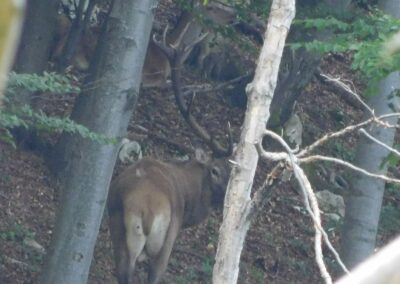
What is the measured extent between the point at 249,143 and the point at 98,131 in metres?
5.00

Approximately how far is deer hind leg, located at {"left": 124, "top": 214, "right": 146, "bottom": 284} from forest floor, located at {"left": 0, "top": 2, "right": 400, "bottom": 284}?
2.63 ft

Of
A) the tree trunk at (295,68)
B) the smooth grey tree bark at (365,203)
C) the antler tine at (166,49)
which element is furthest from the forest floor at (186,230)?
the antler tine at (166,49)

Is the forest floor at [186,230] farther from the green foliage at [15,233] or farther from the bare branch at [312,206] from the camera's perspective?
the bare branch at [312,206]

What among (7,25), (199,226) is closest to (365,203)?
(199,226)

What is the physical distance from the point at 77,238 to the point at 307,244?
481 cm

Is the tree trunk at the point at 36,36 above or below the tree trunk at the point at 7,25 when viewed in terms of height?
above

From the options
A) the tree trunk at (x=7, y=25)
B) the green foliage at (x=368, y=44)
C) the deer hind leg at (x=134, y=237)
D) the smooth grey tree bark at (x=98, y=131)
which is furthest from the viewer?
the deer hind leg at (x=134, y=237)

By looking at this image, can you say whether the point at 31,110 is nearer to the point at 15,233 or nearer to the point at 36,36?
the point at 15,233

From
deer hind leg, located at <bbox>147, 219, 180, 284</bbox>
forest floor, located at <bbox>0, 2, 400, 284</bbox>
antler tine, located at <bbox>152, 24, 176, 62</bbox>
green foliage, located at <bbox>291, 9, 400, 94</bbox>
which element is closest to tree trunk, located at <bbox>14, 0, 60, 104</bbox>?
forest floor, located at <bbox>0, 2, 400, 284</bbox>

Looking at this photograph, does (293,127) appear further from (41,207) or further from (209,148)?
(41,207)

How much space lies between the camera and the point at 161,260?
1232 centimetres

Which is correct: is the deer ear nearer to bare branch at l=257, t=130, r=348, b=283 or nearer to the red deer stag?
the red deer stag

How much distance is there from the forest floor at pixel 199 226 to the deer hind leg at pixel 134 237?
2.63 ft

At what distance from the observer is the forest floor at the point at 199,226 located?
12.8 m
